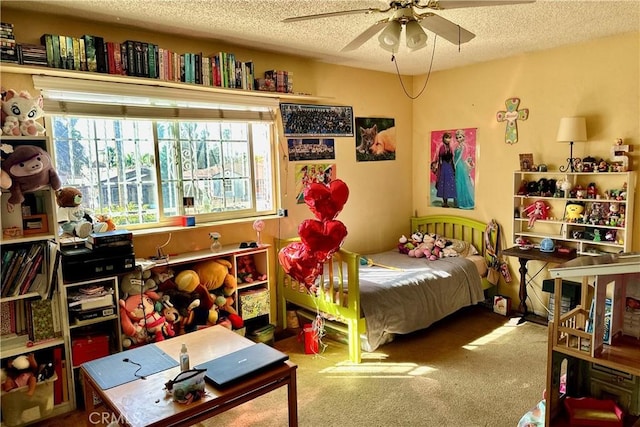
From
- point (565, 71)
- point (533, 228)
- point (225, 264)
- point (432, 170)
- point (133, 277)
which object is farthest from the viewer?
point (432, 170)

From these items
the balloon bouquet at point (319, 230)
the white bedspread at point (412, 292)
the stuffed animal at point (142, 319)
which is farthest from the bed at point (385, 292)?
the stuffed animal at point (142, 319)

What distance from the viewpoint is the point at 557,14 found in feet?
9.52

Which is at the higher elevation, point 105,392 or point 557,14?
point 557,14

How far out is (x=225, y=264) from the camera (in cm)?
345

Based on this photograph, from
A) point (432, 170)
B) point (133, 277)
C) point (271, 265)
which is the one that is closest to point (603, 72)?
point (432, 170)

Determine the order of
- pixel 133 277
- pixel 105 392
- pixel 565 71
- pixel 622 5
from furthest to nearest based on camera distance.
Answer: pixel 565 71 → pixel 133 277 → pixel 622 5 → pixel 105 392

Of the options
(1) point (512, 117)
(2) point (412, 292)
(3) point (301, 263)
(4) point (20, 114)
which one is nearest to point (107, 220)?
(4) point (20, 114)

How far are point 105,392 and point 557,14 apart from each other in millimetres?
3390

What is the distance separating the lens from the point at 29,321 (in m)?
2.65

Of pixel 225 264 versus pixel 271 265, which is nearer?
pixel 225 264

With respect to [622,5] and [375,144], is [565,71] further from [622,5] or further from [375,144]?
[375,144]

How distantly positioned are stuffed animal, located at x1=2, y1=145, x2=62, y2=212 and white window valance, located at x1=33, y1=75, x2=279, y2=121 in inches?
16.0

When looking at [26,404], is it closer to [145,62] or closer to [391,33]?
[145,62]

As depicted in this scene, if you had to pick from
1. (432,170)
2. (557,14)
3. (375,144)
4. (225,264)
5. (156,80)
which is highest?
(557,14)
